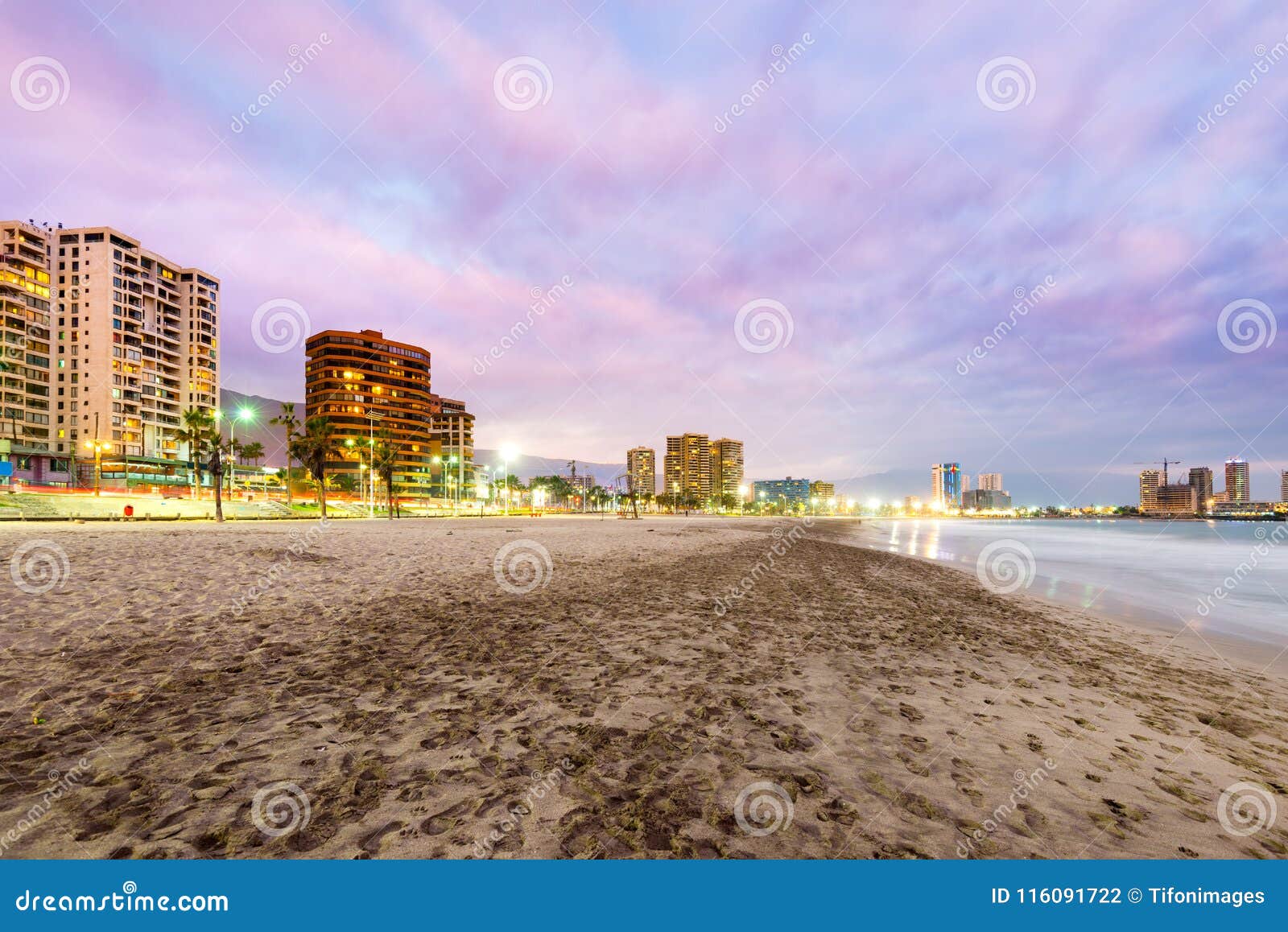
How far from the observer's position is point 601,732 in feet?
19.2

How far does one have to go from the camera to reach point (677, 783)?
4.79 meters

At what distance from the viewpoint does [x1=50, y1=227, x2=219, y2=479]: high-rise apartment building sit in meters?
110

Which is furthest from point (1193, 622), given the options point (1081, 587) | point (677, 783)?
point (677, 783)

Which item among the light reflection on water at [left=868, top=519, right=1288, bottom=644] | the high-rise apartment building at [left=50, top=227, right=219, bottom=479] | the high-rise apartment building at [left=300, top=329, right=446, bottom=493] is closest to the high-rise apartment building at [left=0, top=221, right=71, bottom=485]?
the high-rise apartment building at [left=50, top=227, right=219, bottom=479]

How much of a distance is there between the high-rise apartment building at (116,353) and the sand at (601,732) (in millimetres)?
139085

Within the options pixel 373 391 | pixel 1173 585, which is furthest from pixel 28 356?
pixel 1173 585

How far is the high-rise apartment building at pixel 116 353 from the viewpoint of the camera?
110m

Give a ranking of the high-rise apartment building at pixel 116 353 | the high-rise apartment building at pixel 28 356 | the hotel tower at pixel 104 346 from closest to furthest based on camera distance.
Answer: the high-rise apartment building at pixel 28 356, the hotel tower at pixel 104 346, the high-rise apartment building at pixel 116 353

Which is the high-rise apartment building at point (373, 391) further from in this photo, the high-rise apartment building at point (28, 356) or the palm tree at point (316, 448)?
the palm tree at point (316, 448)

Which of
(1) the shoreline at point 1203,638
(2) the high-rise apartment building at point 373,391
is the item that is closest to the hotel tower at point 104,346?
(2) the high-rise apartment building at point 373,391

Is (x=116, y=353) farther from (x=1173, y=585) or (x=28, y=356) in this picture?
(x=1173, y=585)

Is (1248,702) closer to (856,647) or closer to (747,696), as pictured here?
(856,647)

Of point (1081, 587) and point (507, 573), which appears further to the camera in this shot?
point (1081, 587)

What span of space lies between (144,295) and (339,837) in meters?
171
